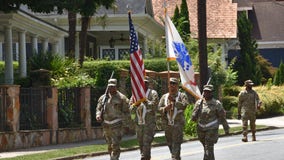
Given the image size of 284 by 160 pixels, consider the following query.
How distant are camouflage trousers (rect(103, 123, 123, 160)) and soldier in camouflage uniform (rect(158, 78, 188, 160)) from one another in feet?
3.59

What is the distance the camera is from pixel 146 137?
16812 mm

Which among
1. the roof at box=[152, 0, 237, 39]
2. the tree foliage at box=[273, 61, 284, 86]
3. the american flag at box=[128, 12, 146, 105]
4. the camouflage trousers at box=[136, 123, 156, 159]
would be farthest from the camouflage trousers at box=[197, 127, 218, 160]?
the tree foliage at box=[273, 61, 284, 86]

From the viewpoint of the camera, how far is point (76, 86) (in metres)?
28.0

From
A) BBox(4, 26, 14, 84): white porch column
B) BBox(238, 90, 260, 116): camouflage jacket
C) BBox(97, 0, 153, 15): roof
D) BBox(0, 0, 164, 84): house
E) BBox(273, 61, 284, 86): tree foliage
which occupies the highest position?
BBox(97, 0, 153, 15): roof

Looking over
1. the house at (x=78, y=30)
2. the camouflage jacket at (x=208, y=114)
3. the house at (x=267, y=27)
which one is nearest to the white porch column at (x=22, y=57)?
the house at (x=78, y=30)

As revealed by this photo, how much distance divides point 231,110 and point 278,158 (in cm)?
2147

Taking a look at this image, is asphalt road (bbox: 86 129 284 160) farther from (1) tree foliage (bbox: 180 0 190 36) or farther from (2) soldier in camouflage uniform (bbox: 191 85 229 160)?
(1) tree foliage (bbox: 180 0 190 36)

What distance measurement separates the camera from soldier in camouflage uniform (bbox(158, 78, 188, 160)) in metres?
16.3

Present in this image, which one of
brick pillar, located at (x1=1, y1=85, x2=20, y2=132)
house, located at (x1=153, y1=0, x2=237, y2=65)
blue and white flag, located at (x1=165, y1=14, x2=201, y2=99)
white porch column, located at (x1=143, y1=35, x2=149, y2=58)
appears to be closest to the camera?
blue and white flag, located at (x1=165, y1=14, x2=201, y2=99)

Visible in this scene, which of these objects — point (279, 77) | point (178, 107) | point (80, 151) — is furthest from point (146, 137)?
point (279, 77)

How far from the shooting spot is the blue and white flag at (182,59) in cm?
1897

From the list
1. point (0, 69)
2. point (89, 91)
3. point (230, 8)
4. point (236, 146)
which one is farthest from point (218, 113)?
point (230, 8)

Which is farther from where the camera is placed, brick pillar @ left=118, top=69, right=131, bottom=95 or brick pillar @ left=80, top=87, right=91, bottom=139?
brick pillar @ left=118, top=69, right=131, bottom=95

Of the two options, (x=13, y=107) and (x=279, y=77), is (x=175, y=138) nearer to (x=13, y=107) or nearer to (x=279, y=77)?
(x=13, y=107)
